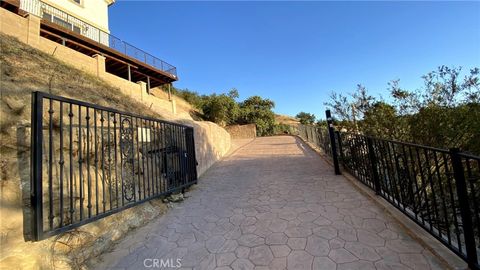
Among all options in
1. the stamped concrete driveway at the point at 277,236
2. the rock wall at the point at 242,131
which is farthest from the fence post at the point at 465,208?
the rock wall at the point at 242,131

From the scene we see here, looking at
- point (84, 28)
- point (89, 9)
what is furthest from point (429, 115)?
point (89, 9)

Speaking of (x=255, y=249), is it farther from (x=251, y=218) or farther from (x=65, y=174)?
(x=65, y=174)

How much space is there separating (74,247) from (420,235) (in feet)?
12.3

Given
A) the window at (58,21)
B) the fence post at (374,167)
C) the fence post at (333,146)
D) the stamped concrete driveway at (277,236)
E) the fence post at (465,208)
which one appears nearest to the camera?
the fence post at (465,208)

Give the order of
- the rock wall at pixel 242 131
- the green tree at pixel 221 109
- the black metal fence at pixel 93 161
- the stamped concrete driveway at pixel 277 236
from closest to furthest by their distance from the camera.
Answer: the black metal fence at pixel 93 161 → the stamped concrete driveway at pixel 277 236 → the green tree at pixel 221 109 → the rock wall at pixel 242 131

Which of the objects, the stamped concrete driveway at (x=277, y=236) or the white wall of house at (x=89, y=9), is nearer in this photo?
the stamped concrete driveway at (x=277, y=236)

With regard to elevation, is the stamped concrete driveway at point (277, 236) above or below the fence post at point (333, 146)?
below

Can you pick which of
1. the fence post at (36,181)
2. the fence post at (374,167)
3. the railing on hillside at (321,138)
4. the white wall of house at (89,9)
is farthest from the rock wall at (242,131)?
the fence post at (36,181)

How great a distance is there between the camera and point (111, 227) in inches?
122

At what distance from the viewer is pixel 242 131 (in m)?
25.7

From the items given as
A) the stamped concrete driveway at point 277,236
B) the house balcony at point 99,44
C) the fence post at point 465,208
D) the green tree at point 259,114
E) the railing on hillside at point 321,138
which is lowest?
the stamped concrete driveway at point 277,236

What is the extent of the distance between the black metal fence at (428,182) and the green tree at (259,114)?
21.7 metres

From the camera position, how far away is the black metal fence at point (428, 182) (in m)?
1.98

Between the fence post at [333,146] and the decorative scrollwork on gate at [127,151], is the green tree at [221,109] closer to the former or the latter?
the fence post at [333,146]
